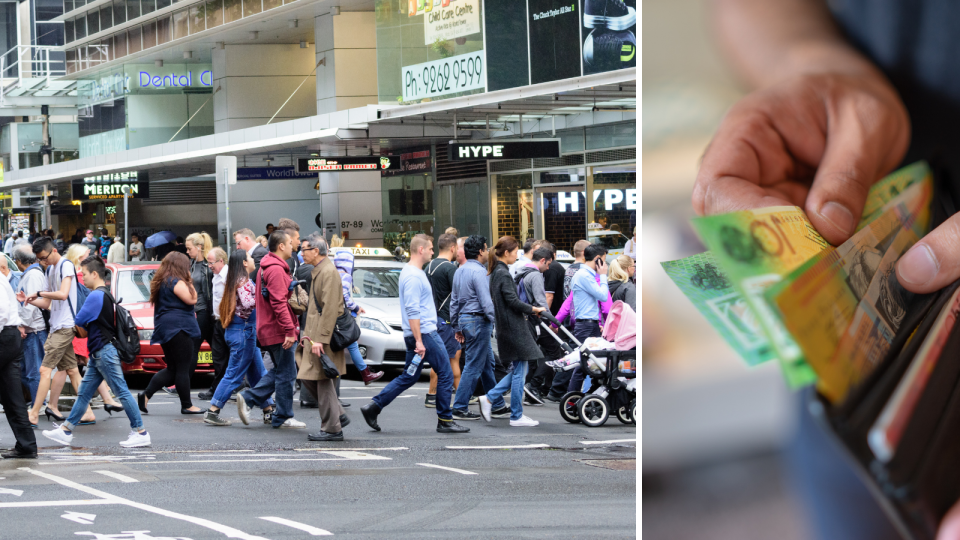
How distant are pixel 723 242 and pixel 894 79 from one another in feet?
1.44

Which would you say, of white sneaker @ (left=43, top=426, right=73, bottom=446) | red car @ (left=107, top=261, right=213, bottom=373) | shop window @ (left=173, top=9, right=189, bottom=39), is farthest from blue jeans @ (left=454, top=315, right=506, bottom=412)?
shop window @ (left=173, top=9, right=189, bottom=39)

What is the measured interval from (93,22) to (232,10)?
12295 millimetres

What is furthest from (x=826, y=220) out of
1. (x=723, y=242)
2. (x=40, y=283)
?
(x=40, y=283)

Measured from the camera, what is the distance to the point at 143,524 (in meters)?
6.50

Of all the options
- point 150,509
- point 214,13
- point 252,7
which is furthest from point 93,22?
point 150,509

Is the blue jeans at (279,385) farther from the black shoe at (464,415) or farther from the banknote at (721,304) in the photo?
the banknote at (721,304)

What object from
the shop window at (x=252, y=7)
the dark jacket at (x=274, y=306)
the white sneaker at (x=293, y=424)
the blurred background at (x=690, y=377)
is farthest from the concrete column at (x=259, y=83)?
the blurred background at (x=690, y=377)

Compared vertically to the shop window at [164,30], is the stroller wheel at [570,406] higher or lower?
lower

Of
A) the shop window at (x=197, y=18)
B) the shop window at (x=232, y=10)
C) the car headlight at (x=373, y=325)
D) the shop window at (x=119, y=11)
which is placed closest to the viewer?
the car headlight at (x=373, y=325)

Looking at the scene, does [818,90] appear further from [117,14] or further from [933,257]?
[117,14]

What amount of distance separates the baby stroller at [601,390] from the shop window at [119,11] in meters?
31.1

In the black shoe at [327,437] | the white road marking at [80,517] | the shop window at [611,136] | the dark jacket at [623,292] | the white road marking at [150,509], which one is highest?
the shop window at [611,136]

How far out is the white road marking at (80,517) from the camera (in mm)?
6570

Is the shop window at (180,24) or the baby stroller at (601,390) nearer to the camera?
the baby stroller at (601,390)
